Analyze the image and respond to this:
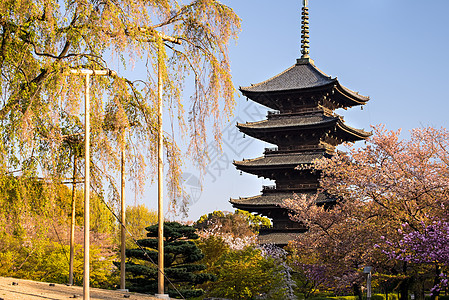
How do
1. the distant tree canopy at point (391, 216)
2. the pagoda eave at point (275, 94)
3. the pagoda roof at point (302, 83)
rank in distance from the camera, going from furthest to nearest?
the pagoda roof at point (302, 83) → the pagoda eave at point (275, 94) → the distant tree canopy at point (391, 216)

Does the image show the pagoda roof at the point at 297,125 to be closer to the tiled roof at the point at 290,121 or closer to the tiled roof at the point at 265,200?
the tiled roof at the point at 290,121

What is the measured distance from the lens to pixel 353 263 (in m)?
16.0

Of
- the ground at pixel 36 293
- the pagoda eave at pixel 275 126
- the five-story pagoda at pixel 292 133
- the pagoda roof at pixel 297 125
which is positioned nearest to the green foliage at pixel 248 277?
the five-story pagoda at pixel 292 133

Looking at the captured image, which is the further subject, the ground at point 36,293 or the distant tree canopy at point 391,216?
the distant tree canopy at point 391,216

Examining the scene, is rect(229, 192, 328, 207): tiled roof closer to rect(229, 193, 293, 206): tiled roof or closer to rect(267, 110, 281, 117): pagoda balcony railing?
rect(229, 193, 293, 206): tiled roof

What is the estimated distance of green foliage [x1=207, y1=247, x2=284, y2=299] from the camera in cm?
2047

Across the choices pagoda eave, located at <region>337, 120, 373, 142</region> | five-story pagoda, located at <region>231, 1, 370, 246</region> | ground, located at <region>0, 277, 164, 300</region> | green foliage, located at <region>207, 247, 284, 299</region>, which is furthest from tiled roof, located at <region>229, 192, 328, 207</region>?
ground, located at <region>0, 277, 164, 300</region>

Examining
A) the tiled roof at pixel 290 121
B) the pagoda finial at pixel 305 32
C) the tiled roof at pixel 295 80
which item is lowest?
the tiled roof at pixel 290 121

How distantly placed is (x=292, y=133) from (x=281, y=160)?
2113 millimetres

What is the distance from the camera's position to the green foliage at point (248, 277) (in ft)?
67.2

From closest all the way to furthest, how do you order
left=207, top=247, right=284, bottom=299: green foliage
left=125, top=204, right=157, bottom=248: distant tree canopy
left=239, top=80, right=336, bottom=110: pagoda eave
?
left=207, top=247, right=284, bottom=299: green foliage, left=239, top=80, right=336, bottom=110: pagoda eave, left=125, top=204, right=157, bottom=248: distant tree canopy

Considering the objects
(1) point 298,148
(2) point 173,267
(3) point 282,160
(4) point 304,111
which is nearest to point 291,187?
(3) point 282,160

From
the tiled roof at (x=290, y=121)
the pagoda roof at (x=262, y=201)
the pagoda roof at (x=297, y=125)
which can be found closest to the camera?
the pagoda roof at (x=262, y=201)

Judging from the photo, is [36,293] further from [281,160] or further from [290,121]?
[290,121]
